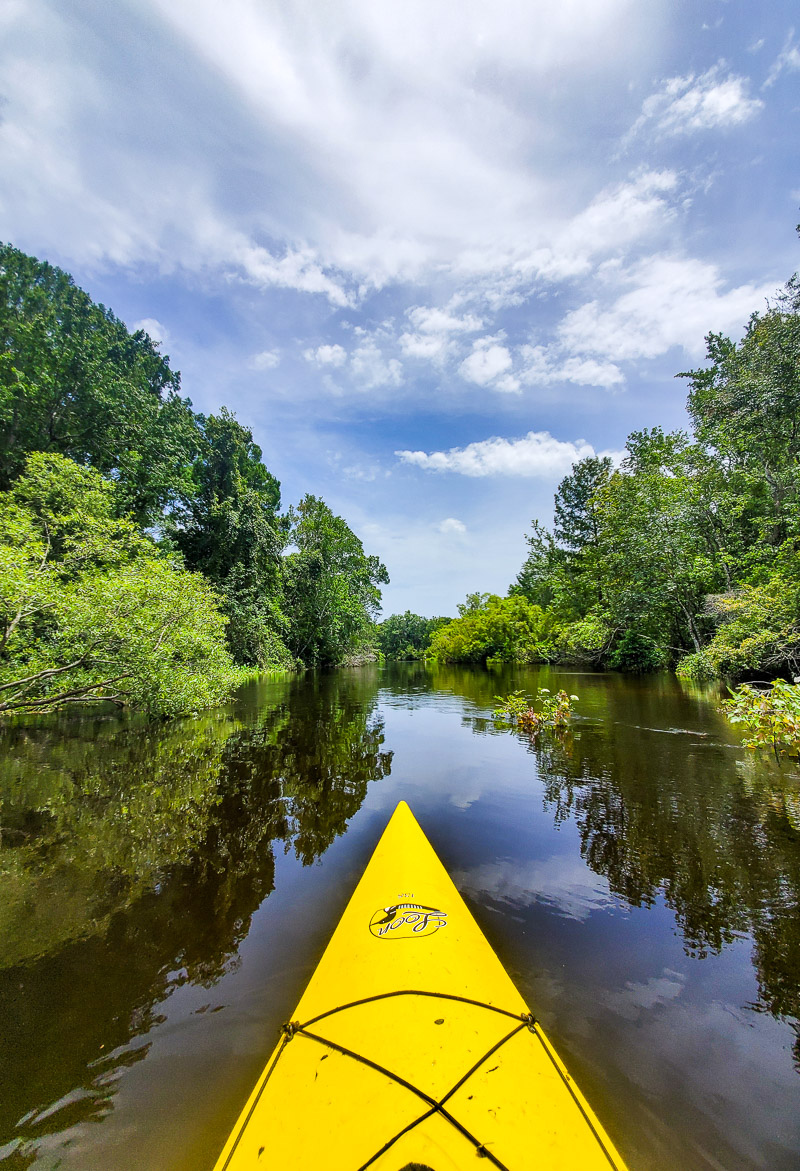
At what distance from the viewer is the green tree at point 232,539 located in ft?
83.5

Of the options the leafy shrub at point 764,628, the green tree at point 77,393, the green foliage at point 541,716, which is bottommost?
the green foliage at point 541,716

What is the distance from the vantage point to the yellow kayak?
5.16 ft

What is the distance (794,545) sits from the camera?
1562 cm

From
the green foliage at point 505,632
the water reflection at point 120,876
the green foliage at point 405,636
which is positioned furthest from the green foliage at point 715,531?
the green foliage at point 405,636

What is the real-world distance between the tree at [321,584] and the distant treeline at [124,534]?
0.51 ft

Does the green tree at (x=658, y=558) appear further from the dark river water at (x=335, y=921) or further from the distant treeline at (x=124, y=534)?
the distant treeline at (x=124, y=534)

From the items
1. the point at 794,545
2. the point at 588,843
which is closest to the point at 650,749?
the point at 588,843

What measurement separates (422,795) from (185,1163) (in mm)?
5332

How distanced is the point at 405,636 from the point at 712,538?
66.3 meters

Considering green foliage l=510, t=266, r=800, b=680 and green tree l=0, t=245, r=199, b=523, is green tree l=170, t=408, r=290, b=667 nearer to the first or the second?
green tree l=0, t=245, r=199, b=523

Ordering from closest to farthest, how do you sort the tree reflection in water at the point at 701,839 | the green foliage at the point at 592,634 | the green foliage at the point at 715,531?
the tree reflection in water at the point at 701,839, the green foliage at the point at 715,531, the green foliage at the point at 592,634

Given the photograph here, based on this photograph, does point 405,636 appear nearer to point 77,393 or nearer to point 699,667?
point 699,667

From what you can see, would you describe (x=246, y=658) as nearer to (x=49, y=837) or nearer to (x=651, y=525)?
(x=49, y=837)

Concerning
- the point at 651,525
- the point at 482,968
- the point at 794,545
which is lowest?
the point at 482,968
